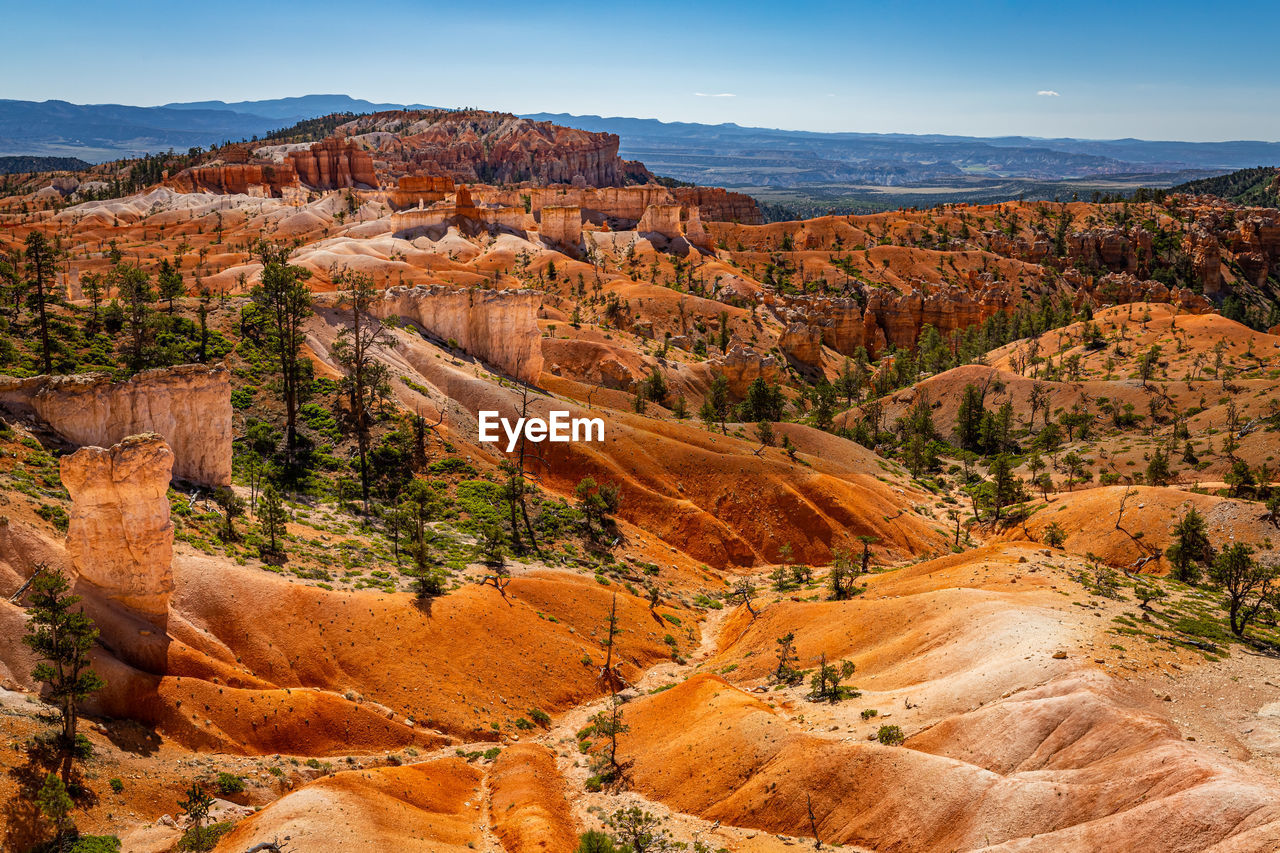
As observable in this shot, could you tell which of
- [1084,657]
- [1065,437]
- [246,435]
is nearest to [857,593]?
[1084,657]

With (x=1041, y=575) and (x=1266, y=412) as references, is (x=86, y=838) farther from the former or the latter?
(x=1266, y=412)

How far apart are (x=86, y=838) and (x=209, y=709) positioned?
6676 mm

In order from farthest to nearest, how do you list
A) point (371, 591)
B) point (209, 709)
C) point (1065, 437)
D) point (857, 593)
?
point (1065, 437) < point (857, 593) < point (371, 591) < point (209, 709)

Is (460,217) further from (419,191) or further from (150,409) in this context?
(150,409)

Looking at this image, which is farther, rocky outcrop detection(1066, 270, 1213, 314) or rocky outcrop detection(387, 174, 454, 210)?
rocky outcrop detection(387, 174, 454, 210)

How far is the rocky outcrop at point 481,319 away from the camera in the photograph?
241ft

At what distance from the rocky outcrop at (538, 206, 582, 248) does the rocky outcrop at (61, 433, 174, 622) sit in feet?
409

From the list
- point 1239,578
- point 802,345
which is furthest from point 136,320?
point 802,345

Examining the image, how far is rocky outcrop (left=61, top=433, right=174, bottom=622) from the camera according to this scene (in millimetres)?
29766

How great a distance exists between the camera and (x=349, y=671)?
1390 inches

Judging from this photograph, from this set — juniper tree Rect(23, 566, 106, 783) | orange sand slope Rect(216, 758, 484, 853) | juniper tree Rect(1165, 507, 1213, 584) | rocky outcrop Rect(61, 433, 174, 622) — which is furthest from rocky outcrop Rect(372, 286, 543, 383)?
juniper tree Rect(1165, 507, 1213, 584)

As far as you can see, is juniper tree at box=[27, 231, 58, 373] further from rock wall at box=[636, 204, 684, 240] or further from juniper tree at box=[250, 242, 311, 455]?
rock wall at box=[636, 204, 684, 240]

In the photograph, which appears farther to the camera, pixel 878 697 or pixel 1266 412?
pixel 1266 412

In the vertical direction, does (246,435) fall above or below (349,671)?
above
